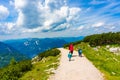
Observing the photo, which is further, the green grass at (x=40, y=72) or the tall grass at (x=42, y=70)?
the tall grass at (x=42, y=70)

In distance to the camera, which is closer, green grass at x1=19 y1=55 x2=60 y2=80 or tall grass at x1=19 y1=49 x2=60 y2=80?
green grass at x1=19 y1=55 x2=60 y2=80

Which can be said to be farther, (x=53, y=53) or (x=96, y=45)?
(x=96, y=45)

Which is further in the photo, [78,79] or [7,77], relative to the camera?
[7,77]

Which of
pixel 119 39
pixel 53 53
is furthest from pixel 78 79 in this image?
pixel 119 39

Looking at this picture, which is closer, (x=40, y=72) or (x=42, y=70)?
(x=40, y=72)

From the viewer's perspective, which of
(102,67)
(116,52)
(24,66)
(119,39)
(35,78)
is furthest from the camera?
(119,39)

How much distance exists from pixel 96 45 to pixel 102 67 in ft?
101

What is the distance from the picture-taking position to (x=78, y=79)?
21219 mm

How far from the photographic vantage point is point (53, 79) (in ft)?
74.0

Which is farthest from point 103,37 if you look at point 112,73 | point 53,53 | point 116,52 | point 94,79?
point 94,79

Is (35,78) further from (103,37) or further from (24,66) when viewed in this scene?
(103,37)

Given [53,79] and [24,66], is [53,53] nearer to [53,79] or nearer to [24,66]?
[24,66]

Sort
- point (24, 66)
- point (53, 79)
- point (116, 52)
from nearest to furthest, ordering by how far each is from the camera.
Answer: point (53, 79) → point (24, 66) → point (116, 52)

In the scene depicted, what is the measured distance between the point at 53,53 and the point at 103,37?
54.4 ft
